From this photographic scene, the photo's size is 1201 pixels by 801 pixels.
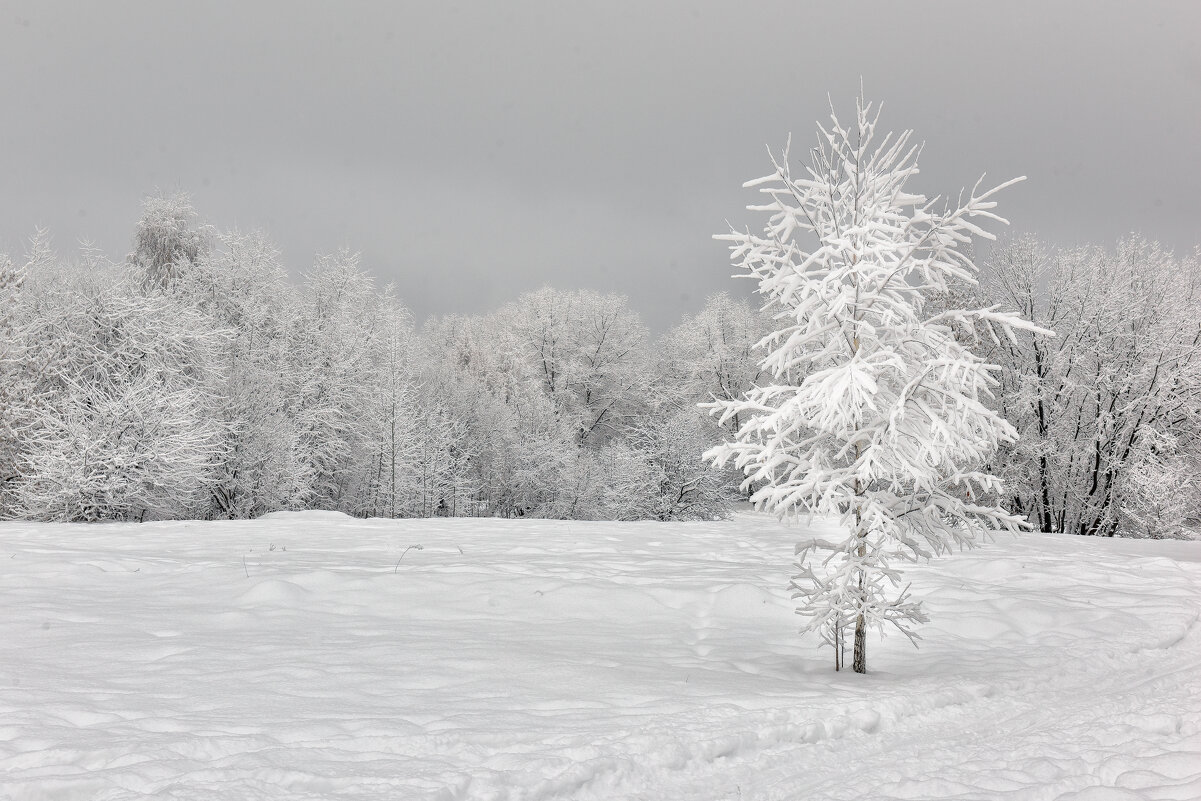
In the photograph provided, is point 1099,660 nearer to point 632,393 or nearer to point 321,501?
point 321,501

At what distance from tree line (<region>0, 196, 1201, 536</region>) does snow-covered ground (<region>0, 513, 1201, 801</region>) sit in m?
10.5

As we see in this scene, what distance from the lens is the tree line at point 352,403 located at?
62.4ft

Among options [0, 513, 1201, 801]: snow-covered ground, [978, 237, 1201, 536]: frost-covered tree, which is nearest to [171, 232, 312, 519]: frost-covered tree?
[0, 513, 1201, 801]: snow-covered ground

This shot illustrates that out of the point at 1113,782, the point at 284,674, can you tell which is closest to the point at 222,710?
the point at 284,674

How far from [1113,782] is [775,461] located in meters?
2.78

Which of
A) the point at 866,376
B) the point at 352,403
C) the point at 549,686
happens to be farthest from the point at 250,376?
the point at 866,376

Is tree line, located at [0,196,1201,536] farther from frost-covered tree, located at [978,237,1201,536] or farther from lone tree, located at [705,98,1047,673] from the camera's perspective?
lone tree, located at [705,98,1047,673]

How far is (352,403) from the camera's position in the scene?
2756cm

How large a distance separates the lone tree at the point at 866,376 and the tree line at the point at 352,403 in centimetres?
1314

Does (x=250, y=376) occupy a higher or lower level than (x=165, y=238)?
lower

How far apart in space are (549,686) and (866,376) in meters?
3.17

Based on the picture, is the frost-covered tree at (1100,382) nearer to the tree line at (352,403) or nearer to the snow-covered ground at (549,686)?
the tree line at (352,403)

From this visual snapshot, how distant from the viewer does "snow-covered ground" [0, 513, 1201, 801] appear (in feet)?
12.4

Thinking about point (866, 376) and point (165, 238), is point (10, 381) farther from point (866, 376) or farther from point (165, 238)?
point (866, 376)
